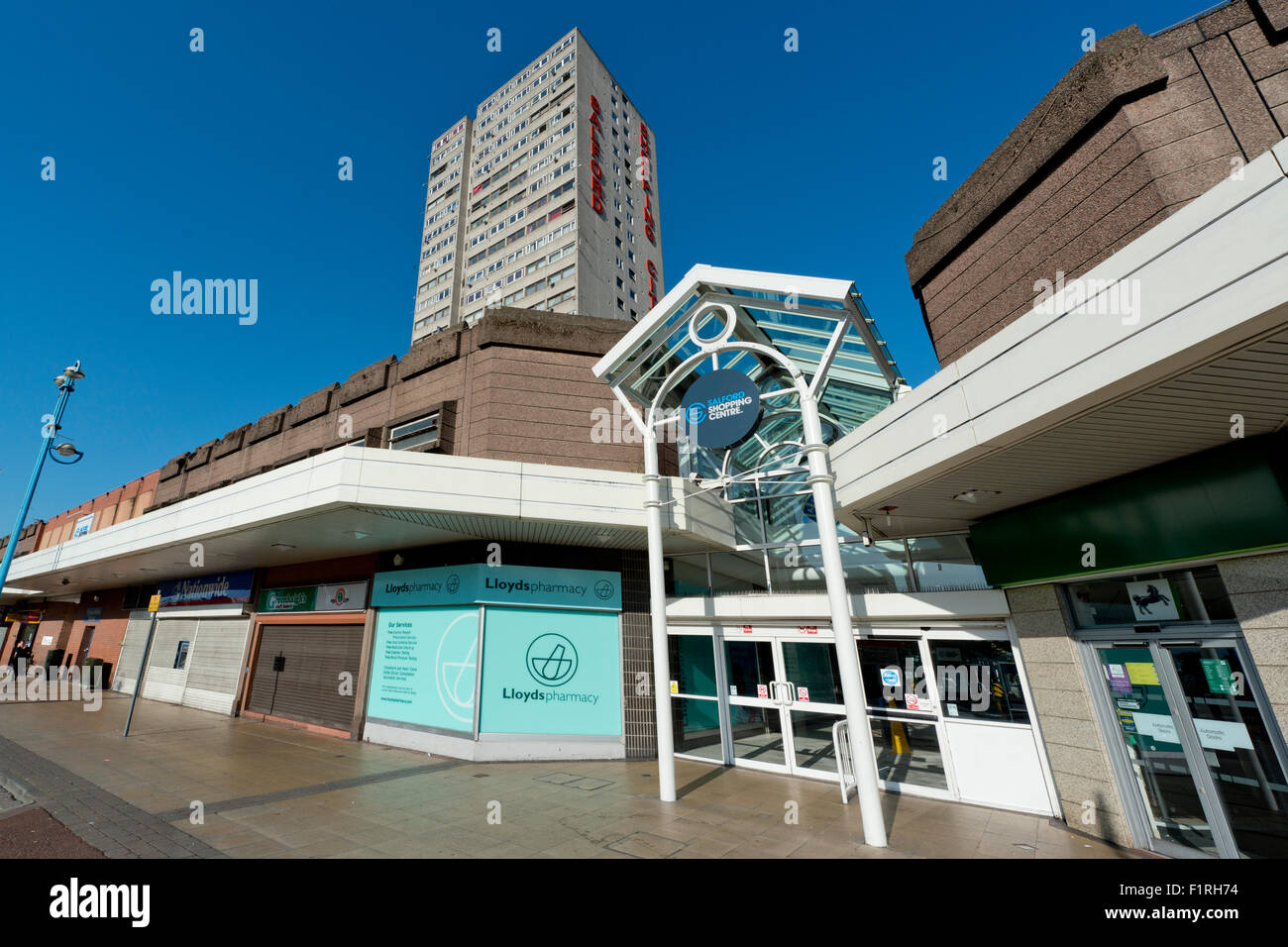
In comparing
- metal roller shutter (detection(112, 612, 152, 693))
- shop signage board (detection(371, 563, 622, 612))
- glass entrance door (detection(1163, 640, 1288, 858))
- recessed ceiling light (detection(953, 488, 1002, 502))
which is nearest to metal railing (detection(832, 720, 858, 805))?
recessed ceiling light (detection(953, 488, 1002, 502))

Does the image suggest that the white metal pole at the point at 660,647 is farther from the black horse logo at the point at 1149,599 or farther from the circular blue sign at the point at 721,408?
the black horse logo at the point at 1149,599

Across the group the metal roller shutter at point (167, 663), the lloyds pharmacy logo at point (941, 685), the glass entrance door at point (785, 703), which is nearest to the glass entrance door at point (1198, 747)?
the lloyds pharmacy logo at point (941, 685)

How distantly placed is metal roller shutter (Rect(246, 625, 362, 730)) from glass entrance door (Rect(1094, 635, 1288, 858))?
45.2ft

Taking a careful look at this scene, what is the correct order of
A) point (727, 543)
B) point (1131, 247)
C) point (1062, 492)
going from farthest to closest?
point (727, 543) < point (1062, 492) < point (1131, 247)

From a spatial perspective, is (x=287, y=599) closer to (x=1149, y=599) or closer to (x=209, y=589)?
(x=209, y=589)

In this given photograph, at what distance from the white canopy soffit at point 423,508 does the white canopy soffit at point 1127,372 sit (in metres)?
4.42

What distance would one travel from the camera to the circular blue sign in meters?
7.80

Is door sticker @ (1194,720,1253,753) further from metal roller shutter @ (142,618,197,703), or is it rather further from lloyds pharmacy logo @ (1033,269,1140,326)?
metal roller shutter @ (142,618,197,703)

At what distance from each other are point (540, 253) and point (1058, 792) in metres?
45.4

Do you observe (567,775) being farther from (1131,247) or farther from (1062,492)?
(1131,247)

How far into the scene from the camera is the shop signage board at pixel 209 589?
15914mm

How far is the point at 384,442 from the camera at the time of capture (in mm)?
13922

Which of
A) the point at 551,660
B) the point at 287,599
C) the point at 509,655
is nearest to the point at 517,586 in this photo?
the point at 509,655
